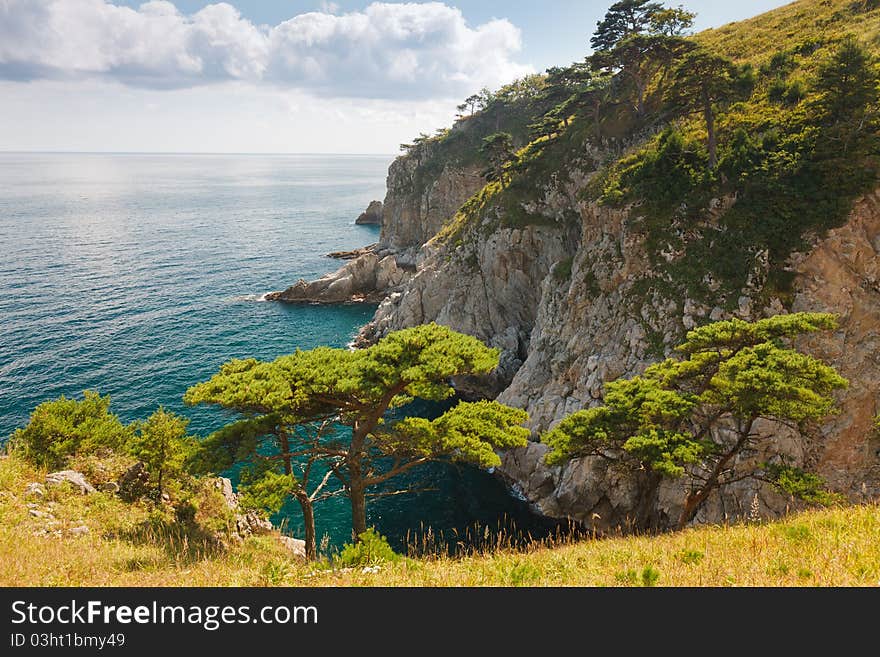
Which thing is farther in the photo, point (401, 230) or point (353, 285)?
point (401, 230)

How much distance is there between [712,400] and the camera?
16.1 m

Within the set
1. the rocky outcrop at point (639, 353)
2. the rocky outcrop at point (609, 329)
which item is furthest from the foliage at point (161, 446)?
the rocky outcrop at point (639, 353)

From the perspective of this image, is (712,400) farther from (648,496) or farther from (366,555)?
(366,555)

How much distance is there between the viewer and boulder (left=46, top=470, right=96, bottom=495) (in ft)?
54.5

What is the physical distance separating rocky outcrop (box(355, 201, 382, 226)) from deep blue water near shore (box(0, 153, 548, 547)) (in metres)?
12.1

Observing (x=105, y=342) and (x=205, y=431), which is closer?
(x=205, y=431)

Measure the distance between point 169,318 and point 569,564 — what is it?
63520 millimetres

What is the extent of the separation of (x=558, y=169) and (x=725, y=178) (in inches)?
857

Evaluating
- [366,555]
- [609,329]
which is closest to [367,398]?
[366,555]

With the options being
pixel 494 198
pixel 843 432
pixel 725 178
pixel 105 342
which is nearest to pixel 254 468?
pixel 843 432

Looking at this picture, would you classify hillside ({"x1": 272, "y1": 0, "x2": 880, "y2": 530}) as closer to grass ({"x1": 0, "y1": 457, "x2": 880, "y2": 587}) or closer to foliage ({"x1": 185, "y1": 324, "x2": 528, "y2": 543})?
foliage ({"x1": 185, "y1": 324, "x2": 528, "y2": 543})

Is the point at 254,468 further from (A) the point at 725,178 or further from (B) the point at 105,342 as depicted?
(B) the point at 105,342

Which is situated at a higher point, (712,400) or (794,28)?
(794,28)
